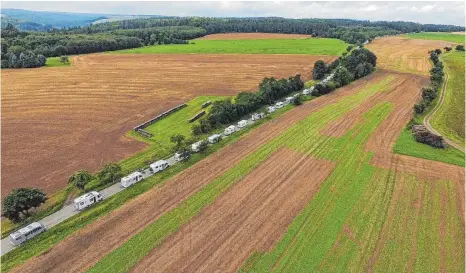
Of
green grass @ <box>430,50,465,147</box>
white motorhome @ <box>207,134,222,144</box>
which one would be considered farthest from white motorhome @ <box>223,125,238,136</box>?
green grass @ <box>430,50,465,147</box>

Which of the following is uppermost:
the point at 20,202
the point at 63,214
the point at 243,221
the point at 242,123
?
the point at 242,123

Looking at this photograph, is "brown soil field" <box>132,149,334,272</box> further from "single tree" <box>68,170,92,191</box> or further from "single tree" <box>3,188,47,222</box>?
"single tree" <box>3,188,47,222</box>

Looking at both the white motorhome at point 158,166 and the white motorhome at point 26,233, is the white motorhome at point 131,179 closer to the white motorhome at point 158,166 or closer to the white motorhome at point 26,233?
the white motorhome at point 158,166

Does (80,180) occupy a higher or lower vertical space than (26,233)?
higher

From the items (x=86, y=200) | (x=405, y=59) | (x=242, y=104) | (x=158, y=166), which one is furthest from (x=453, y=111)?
(x=405, y=59)

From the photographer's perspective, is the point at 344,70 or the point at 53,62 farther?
the point at 53,62

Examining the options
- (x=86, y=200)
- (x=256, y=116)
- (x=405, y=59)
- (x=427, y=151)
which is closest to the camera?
(x=86, y=200)

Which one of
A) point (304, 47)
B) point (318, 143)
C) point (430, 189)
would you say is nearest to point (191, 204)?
point (318, 143)

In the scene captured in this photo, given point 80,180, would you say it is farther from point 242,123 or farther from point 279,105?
point 279,105
